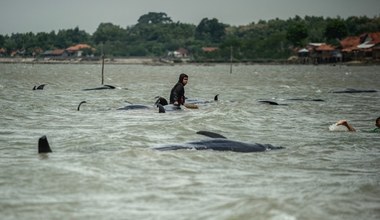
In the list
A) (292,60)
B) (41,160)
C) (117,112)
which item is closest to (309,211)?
(41,160)

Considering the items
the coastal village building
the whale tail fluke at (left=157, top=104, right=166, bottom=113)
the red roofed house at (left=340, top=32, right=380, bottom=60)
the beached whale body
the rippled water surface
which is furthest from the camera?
the coastal village building

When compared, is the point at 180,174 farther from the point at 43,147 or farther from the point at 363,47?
the point at 363,47

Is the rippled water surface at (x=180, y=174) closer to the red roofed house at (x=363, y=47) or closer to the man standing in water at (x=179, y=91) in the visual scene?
the man standing in water at (x=179, y=91)

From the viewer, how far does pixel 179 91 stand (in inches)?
818

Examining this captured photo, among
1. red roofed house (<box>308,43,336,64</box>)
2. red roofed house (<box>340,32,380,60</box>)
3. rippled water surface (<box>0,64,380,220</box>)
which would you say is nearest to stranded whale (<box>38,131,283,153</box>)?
rippled water surface (<box>0,64,380,220</box>)

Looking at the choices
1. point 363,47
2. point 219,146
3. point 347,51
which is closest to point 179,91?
point 219,146

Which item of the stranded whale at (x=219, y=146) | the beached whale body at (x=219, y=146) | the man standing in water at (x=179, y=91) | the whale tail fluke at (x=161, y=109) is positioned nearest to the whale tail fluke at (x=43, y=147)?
the stranded whale at (x=219, y=146)

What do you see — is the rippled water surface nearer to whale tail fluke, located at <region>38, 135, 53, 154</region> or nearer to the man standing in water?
whale tail fluke, located at <region>38, 135, 53, 154</region>

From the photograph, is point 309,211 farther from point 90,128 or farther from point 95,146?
point 90,128

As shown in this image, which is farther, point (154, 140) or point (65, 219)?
point (154, 140)

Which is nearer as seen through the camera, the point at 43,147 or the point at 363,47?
the point at 43,147

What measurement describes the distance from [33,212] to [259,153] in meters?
5.84

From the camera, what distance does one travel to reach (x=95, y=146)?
13.4 meters

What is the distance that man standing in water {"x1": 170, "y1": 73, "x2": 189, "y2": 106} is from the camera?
20453 millimetres
